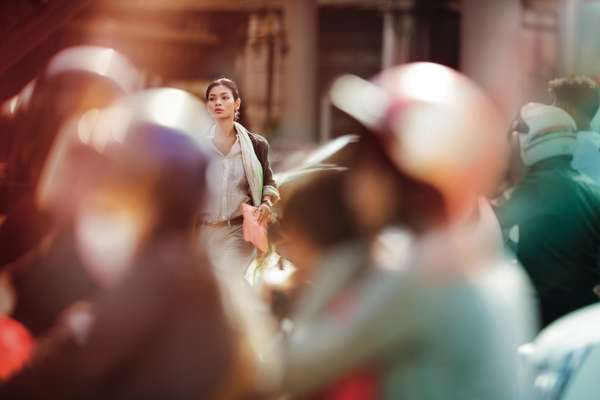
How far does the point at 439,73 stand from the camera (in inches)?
84.0

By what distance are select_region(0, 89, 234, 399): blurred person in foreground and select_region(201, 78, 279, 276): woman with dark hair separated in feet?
4.37

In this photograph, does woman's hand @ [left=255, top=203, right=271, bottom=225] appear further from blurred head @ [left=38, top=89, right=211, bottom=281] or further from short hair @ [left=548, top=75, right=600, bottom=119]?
short hair @ [left=548, top=75, right=600, bottom=119]

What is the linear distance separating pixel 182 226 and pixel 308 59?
1060 centimetres

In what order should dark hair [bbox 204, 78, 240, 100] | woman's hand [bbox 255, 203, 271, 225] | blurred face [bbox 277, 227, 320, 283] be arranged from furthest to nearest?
1. dark hair [bbox 204, 78, 240, 100]
2. woman's hand [bbox 255, 203, 271, 225]
3. blurred face [bbox 277, 227, 320, 283]

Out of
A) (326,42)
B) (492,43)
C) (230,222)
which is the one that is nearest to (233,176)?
(230,222)

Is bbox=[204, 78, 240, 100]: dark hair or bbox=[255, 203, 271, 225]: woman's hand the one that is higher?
bbox=[204, 78, 240, 100]: dark hair

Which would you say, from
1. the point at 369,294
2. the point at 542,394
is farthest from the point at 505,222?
the point at 369,294

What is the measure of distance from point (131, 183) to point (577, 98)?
2726mm

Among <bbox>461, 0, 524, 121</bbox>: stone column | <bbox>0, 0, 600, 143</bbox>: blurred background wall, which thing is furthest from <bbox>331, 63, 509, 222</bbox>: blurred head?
<bbox>461, 0, 524, 121</bbox>: stone column

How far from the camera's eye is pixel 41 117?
3.04 meters

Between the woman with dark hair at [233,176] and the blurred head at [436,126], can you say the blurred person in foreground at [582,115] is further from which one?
the blurred head at [436,126]

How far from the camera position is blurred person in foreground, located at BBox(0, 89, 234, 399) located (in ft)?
6.26

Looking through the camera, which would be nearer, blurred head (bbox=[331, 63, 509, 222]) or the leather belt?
blurred head (bbox=[331, 63, 509, 222])

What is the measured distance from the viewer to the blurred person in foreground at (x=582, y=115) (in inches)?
163
